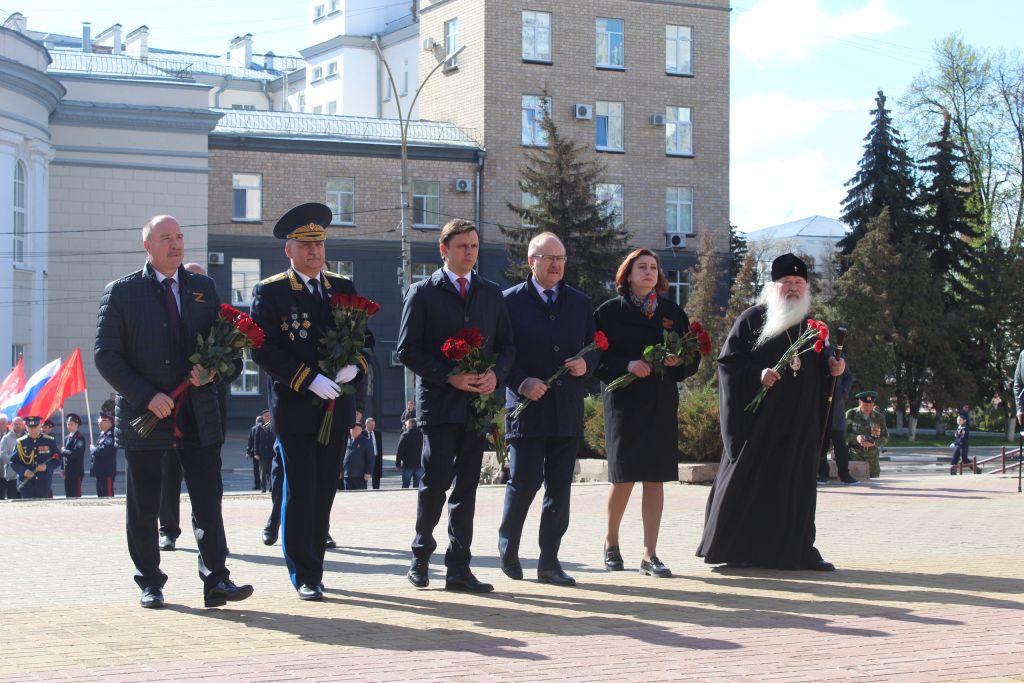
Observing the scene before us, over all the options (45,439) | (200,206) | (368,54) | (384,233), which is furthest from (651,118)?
(45,439)

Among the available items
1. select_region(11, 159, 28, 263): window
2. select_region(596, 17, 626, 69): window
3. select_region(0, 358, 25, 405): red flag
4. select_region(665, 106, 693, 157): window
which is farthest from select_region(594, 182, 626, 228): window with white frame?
select_region(0, 358, 25, 405): red flag

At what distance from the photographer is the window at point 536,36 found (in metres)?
51.9

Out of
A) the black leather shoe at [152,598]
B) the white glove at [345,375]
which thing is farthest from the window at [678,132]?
the black leather shoe at [152,598]

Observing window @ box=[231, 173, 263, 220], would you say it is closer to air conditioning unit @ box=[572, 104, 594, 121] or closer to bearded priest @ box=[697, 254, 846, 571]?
air conditioning unit @ box=[572, 104, 594, 121]

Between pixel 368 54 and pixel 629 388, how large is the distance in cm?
6434

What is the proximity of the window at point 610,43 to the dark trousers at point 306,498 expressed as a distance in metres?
46.5

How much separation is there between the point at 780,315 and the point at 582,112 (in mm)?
43773

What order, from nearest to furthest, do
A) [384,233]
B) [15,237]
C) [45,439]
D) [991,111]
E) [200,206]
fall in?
[45,439]
[15,237]
[200,206]
[384,233]
[991,111]

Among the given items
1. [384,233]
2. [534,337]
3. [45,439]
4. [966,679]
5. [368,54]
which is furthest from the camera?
[368,54]

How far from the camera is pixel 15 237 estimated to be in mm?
38812

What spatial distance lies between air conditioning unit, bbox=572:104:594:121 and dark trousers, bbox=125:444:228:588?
1791 inches

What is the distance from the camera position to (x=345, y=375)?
7.76 meters

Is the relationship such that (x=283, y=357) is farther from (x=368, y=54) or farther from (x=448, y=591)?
(x=368, y=54)

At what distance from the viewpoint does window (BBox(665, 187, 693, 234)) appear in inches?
2136
